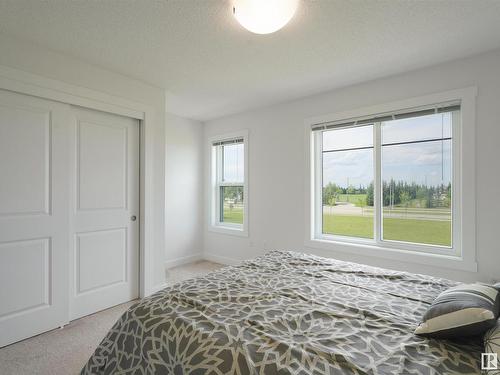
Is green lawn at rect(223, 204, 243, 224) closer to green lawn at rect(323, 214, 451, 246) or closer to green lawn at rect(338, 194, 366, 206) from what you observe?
green lawn at rect(323, 214, 451, 246)

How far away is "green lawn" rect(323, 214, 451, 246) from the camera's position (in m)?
2.71

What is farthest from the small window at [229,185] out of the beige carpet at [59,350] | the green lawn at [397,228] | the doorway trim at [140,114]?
the beige carpet at [59,350]

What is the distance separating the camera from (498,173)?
231cm

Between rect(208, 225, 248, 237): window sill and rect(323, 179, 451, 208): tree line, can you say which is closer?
→ rect(323, 179, 451, 208): tree line

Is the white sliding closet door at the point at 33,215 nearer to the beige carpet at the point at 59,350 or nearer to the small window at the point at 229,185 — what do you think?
the beige carpet at the point at 59,350

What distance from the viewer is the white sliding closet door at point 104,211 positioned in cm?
258

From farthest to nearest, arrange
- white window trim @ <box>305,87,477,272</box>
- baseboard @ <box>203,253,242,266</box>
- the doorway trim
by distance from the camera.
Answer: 1. baseboard @ <box>203,253,242,266</box>
2. white window trim @ <box>305,87,477,272</box>
3. the doorway trim

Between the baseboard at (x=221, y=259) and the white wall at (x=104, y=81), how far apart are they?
1318 millimetres

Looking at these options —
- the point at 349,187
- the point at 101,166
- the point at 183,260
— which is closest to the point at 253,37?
the point at 101,166

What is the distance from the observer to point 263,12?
60.9 inches

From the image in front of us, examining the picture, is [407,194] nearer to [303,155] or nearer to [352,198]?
[352,198]

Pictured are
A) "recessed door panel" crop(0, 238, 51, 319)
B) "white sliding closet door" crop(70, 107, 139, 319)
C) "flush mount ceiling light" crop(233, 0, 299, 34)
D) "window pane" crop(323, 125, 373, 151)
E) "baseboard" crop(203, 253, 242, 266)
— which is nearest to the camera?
"flush mount ceiling light" crop(233, 0, 299, 34)

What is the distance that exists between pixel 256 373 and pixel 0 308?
2.33m

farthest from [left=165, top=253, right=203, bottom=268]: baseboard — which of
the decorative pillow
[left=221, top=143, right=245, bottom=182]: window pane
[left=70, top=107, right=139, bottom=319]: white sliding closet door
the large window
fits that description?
the decorative pillow
